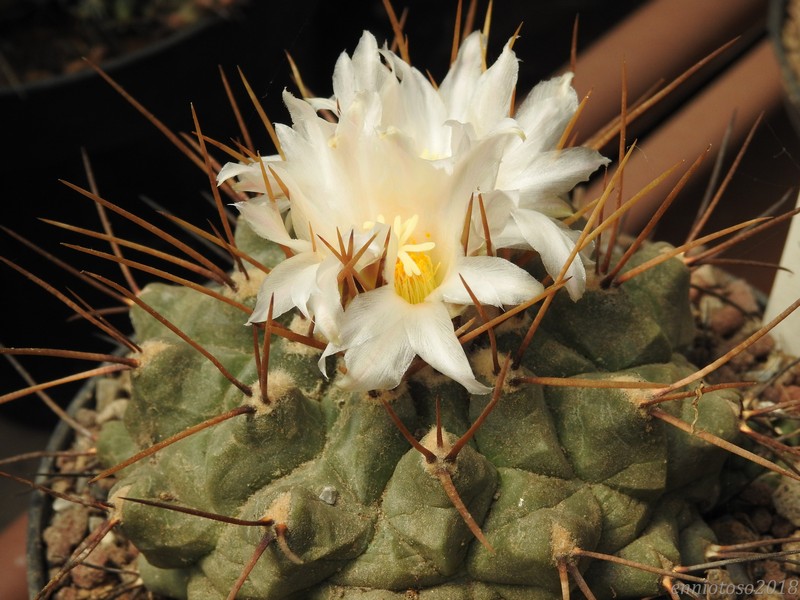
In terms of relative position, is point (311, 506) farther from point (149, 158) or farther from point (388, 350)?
point (149, 158)

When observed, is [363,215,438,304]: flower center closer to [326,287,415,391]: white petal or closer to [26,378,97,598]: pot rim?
[326,287,415,391]: white petal

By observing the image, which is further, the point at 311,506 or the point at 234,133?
the point at 234,133

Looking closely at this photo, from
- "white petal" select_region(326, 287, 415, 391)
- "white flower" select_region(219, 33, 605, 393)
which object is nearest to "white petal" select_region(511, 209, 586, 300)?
"white flower" select_region(219, 33, 605, 393)

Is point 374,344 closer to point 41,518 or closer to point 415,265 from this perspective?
point 415,265

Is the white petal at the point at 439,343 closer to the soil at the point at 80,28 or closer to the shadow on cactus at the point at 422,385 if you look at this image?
the shadow on cactus at the point at 422,385

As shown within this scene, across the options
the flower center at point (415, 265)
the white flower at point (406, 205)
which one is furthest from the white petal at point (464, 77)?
the flower center at point (415, 265)

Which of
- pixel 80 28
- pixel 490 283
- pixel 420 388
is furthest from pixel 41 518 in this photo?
pixel 80 28

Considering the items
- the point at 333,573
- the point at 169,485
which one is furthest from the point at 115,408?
the point at 333,573

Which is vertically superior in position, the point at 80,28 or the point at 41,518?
the point at 80,28
